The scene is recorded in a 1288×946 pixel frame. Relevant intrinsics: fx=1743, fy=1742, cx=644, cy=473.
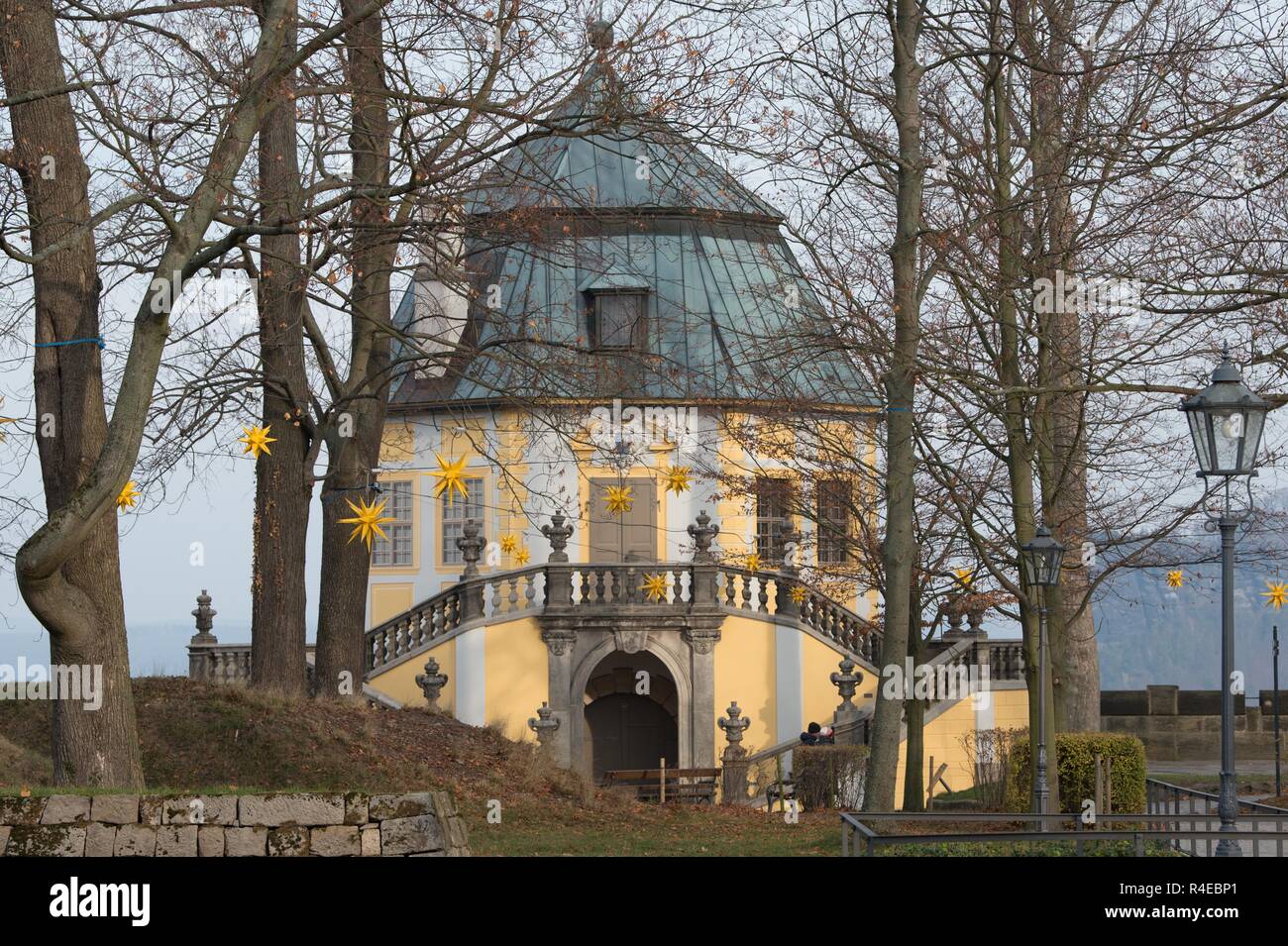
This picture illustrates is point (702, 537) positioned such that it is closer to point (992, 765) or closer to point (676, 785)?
point (676, 785)

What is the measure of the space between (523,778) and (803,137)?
8.30 meters

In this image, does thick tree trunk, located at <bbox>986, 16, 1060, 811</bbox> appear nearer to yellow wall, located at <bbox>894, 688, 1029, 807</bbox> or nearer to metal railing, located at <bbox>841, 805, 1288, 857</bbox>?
metal railing, located at <bbox>841, 805, 1288, 857</bbox>

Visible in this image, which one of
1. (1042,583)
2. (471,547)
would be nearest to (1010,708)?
(471,547)

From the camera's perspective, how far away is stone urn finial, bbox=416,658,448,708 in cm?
2833

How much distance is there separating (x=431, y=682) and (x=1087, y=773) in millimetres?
12638

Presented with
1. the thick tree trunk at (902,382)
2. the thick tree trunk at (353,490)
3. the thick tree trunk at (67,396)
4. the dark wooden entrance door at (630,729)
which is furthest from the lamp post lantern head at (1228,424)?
the dark wooden entrance door at (630,729)

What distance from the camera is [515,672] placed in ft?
102

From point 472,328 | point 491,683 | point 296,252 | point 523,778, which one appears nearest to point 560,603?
point 491,683

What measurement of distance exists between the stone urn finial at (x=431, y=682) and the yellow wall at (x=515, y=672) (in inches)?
77.8

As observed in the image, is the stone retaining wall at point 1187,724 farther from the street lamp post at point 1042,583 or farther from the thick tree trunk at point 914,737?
the street lamp post at point 1042,583

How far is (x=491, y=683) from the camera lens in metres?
30.8

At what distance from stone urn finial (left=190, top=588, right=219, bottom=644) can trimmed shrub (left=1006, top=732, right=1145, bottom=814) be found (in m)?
16.8

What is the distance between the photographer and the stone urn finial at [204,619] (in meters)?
31.1
